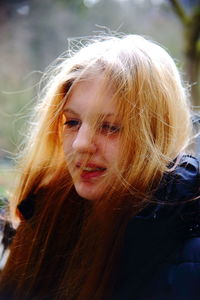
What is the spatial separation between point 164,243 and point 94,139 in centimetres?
27

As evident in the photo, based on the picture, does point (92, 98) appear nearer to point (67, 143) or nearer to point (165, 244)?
point (67, 143)

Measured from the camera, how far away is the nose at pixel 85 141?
2.95 ft

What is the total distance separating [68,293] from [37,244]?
207 millimetres

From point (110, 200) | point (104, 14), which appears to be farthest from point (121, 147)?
point (104, 14)

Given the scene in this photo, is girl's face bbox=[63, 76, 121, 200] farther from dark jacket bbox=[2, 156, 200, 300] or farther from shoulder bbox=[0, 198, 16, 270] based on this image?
shoulder bbox=[0, 198, 16, 270]

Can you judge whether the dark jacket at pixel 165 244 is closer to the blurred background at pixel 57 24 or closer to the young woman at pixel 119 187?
the young woman at pixel 119 187

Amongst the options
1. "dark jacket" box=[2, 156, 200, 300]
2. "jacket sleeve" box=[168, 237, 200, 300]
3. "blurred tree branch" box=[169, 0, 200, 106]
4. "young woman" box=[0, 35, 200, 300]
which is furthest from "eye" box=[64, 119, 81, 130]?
"blurred tree branch" box=[169, 0, 200, 106]

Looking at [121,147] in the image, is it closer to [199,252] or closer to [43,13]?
[199,252]

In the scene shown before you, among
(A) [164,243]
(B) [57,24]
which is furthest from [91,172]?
(B) [57,24]

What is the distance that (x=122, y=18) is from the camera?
18.1 ft

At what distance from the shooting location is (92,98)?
90cm

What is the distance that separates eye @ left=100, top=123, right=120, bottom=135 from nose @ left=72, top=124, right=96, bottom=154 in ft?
0.09

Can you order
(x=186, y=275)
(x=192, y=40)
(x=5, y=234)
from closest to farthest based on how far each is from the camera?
1. (x=186, y=275)
2. (x=5, y=234)
3. (x=192, y=40)

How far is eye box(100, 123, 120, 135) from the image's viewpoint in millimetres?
897
